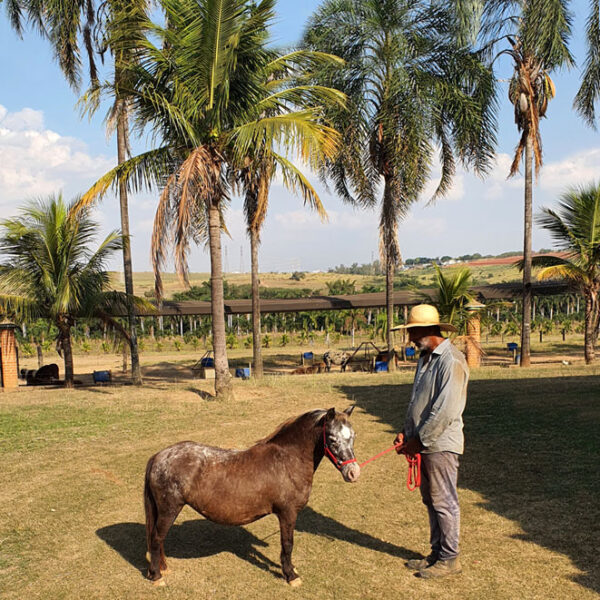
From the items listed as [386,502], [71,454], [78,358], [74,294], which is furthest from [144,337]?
[386,502]

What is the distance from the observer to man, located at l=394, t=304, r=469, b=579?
468 cm

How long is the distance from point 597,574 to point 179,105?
12.1 metres

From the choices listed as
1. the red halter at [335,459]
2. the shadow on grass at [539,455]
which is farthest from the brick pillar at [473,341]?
the red halter at [335,459]

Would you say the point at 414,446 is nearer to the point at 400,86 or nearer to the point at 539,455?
the point at 539,455

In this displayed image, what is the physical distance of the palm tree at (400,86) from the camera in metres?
19.6

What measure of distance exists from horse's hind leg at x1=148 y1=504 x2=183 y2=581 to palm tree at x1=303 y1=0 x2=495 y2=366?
15185 millimetres

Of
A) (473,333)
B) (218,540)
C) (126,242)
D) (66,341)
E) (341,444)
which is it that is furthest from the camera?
(473,333)

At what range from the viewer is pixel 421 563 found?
504 cm

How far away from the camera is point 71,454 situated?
31.2ft

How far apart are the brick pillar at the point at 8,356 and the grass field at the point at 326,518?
6173 millimetres

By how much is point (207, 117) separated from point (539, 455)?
32.8 ft

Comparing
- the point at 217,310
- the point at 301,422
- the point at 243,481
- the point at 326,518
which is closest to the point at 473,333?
the point at 217,310

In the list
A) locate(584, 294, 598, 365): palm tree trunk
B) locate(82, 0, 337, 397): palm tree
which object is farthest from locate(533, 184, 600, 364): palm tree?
locate(82, 0, 337, 397): palm tree

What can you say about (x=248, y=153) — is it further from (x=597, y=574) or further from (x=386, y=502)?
(x=597, y=574)
